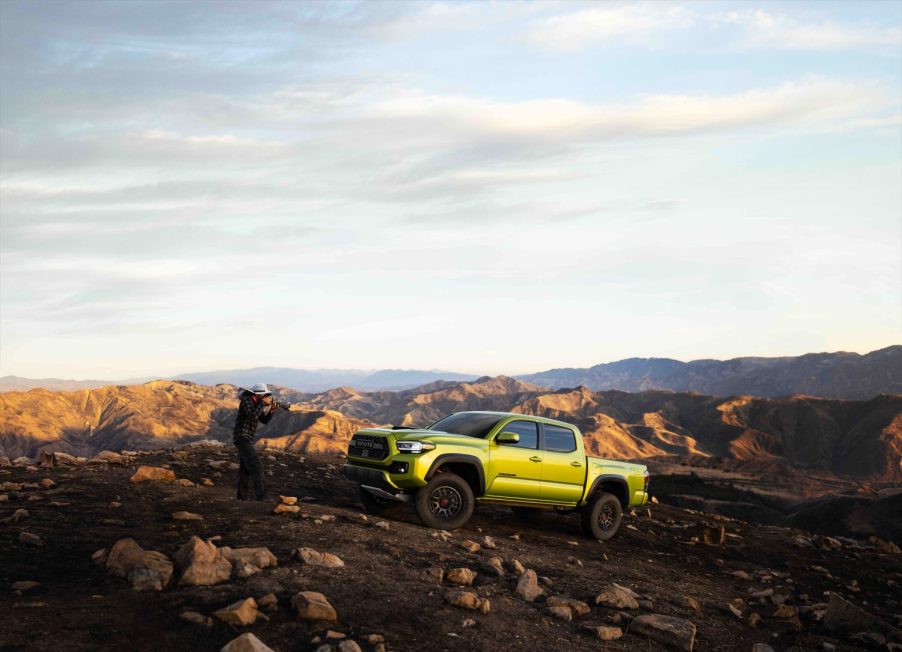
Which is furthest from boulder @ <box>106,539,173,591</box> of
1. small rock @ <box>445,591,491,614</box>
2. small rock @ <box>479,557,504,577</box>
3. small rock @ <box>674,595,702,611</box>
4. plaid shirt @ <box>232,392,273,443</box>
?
small rock @ <box>674,595,702,611</box>

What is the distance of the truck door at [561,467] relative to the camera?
41.5 ft

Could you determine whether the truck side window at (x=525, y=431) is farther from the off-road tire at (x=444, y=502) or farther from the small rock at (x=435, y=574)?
the small rock at (x=435, y=574)

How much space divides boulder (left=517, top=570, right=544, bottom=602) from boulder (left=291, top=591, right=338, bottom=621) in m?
2.53

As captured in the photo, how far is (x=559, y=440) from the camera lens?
13008 mm

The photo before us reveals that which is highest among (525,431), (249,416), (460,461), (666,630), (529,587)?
(249,416)

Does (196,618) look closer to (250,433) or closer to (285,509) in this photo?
(285,509)

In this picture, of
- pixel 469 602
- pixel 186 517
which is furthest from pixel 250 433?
pixel 469 602

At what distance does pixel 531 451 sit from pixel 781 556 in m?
6.95

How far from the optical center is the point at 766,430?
103 m

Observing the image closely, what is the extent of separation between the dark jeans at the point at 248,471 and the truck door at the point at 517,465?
3767 mm

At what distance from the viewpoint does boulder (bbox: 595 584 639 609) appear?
8859mm

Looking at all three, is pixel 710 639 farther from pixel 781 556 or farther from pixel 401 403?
pixel 401 403

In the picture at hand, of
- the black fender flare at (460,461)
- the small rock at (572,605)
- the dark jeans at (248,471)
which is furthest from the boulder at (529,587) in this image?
the dark jeans at (248,471)

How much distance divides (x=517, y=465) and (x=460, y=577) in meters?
3.86
